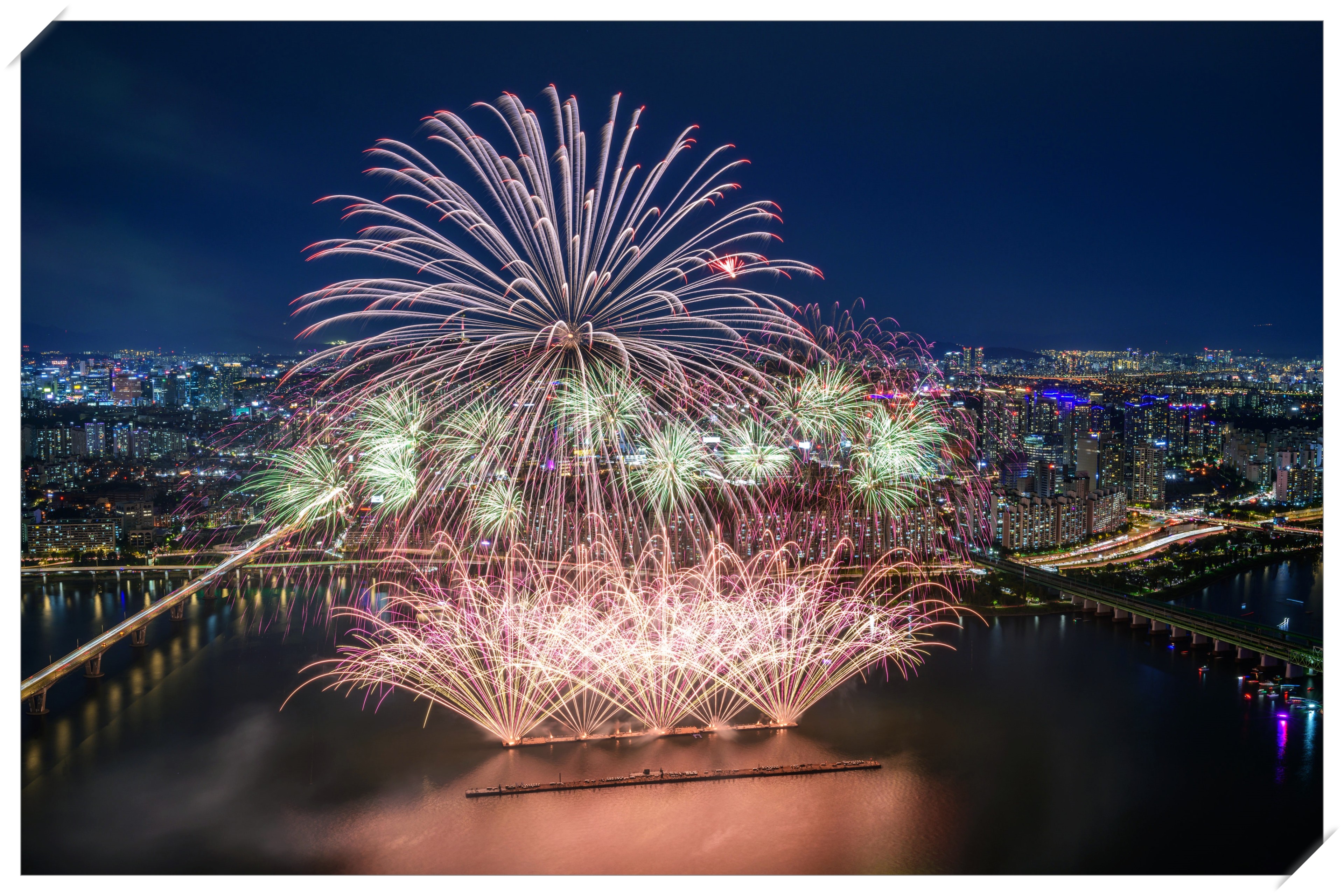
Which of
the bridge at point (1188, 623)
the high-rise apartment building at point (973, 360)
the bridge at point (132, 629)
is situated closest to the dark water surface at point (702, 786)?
the bridge at point (132, 629)

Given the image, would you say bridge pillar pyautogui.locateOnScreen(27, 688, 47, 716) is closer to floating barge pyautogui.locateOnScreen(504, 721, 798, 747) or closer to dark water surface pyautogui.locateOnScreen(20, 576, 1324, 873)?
dark water surface pyautogui.locateOnScreen(20, 576, 1324, 873)

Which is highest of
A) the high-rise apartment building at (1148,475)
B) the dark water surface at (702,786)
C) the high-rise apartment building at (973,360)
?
the high-rise apartment building at (973,360)

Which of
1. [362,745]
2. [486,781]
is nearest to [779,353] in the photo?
[486,781]

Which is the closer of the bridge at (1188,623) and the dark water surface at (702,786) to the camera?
the dark water surface at (702,786)

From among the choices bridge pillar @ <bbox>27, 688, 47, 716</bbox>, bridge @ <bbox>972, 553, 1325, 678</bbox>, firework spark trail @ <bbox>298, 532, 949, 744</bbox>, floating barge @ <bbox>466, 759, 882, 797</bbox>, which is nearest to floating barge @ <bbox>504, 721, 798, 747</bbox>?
firework spark trail @ <bbox>298, 532, 949, 744</bbox>

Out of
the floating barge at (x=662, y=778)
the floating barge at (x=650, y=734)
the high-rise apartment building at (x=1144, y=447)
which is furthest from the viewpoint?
the high-rise apartment building at (x=1144, y=447)

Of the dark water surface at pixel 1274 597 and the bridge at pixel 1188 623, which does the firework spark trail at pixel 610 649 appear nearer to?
the bridge at pixel 1188 623

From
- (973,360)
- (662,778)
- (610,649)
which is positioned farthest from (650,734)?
(973,360)
